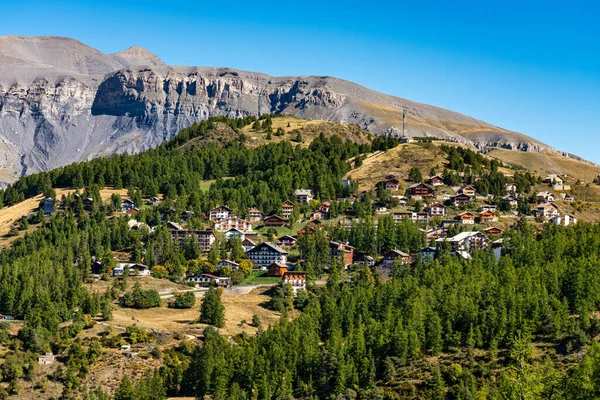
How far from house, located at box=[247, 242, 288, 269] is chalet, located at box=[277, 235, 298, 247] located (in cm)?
656

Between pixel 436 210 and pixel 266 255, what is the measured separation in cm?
4178

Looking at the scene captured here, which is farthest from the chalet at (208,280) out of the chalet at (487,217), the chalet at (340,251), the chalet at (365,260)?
the chalet at (487,217)

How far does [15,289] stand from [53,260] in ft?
54.3

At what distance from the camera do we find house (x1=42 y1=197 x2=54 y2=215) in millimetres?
166625

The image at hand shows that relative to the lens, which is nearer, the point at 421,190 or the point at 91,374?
the point at 91,374

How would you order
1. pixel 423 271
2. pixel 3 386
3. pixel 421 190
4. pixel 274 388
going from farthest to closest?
1. pixel 421 190
2. pixel 423 271
3. pixel 3 386
4. pixel 274 388

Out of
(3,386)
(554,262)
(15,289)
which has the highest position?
(554,262)

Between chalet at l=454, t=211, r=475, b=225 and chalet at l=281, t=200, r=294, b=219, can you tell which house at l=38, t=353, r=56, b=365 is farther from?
chalet at l=454, t=211, r=475, b=225

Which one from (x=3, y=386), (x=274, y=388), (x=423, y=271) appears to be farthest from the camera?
(x=423, y=271)

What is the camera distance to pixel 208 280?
129 meters

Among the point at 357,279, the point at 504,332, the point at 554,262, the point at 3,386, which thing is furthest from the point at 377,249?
the point at 3,386

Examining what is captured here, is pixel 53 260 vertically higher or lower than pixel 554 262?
lower

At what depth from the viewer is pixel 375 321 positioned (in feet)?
322

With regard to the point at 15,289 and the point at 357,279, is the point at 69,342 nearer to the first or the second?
the point at 15,289
